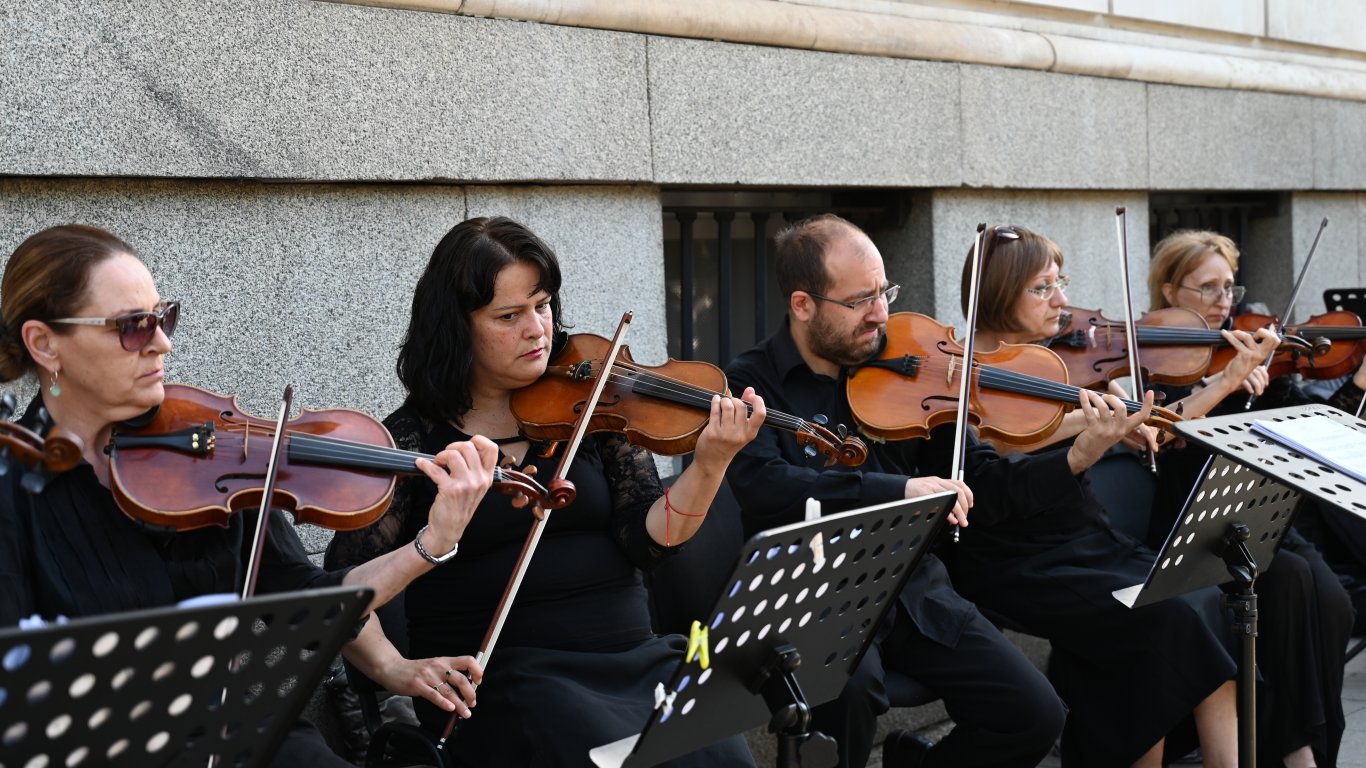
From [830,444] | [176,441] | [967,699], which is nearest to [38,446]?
[176,441]

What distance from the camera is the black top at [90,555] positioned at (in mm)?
A: 2273

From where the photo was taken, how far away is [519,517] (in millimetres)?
2879

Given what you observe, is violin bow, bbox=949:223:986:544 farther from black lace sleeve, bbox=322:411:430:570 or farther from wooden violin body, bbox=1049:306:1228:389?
black lace sleeve, bbox=322:411:430:570

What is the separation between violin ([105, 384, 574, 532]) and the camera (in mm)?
2301

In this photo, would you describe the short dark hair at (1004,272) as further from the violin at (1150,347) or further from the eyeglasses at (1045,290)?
the violin at (1150,347)

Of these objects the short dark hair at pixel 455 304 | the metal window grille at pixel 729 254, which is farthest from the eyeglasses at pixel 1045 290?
the short dark hair at pixel 455 304

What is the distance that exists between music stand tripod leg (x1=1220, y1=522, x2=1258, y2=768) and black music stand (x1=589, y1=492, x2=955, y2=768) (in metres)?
0.97

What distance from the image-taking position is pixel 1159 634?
3.64m

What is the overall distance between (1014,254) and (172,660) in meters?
2.94

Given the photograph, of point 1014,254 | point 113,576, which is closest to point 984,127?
point 1014,254

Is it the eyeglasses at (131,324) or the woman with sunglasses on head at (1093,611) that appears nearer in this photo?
the eyeglasses at (131,324)

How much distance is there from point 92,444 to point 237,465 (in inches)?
9.5

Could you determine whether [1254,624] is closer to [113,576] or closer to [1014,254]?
[1014,254]

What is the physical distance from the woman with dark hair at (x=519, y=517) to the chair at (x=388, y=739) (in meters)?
0.06
